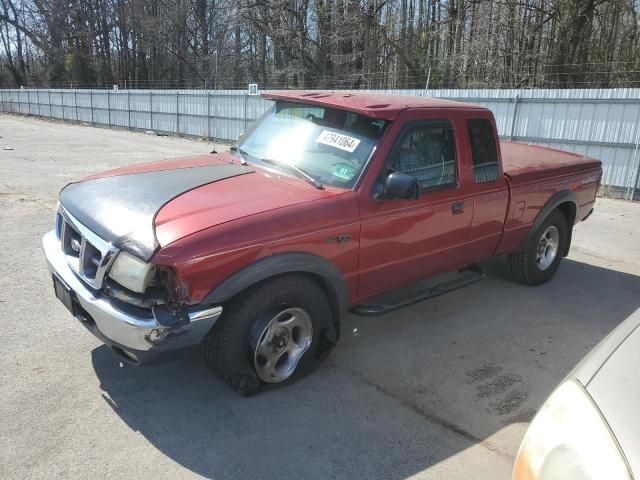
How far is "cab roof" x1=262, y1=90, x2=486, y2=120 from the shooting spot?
12.3 feet

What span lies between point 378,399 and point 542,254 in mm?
3120

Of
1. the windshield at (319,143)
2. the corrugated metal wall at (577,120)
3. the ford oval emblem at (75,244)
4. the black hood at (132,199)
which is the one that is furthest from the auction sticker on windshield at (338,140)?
the corrugated metal wall at (577,120)

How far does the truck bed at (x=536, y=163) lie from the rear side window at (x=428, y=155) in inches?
35.8

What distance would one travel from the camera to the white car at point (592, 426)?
1485 mm

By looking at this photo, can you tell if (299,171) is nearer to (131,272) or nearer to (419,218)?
(419,218)

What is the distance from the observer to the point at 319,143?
3.85 meters

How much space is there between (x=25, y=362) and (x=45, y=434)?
0.91m

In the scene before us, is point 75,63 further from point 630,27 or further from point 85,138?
point 630,27

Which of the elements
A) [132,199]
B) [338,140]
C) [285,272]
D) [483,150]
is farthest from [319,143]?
[483,150]

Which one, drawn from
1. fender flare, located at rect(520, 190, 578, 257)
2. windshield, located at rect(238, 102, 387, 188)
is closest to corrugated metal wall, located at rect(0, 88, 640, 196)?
fender flare, located at rect(520, 190, 578, 257)

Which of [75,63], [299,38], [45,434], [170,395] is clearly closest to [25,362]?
[45,434]

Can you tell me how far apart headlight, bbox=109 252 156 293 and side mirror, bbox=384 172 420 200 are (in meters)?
1.61

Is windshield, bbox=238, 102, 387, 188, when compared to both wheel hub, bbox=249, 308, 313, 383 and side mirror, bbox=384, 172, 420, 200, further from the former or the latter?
wheel hub, bbox=249, 308, 313, 383

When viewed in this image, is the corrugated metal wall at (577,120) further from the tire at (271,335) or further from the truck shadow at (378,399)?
the tire at (271,335)
